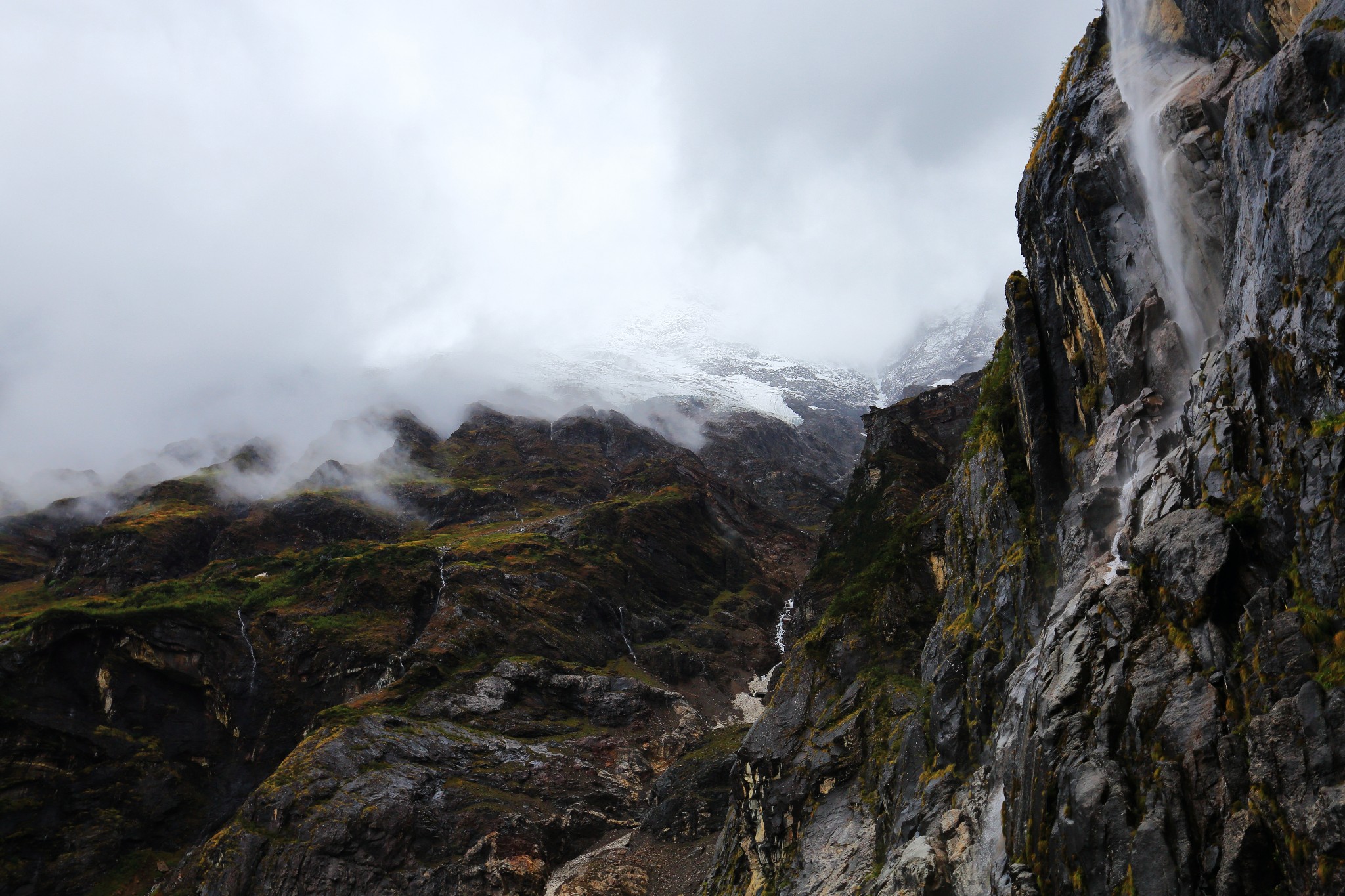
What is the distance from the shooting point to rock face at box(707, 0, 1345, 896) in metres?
17.1

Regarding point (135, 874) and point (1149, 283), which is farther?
point (135, 874)

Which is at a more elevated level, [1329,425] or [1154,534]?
[1154,534]

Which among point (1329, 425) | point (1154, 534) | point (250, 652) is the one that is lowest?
point (1329, 425)

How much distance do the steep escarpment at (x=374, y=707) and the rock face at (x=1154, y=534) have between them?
50.7 meters

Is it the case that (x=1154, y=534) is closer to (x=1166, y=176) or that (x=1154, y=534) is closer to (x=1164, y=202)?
(x=1164, y=202)

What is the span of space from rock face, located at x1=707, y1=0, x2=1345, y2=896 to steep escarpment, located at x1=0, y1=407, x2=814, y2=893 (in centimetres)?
5068

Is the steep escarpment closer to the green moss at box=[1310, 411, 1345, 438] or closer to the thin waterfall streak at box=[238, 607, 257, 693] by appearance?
the thin waterfall streak at box=[238, 607, 257, 693]

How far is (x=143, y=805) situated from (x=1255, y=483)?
12302 cm

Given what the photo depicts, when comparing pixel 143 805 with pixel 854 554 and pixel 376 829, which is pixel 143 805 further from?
pixel 854 554

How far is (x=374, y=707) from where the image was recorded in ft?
339

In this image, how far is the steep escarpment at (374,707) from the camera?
84.9 metres

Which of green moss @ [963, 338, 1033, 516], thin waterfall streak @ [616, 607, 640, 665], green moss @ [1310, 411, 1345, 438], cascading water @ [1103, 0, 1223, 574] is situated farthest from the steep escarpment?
green moss @ [1310, 411, 1345, 438]

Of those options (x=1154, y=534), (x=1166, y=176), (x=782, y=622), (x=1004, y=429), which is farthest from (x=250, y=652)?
(x=1166, y=176)

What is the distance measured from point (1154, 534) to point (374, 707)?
330 ft
